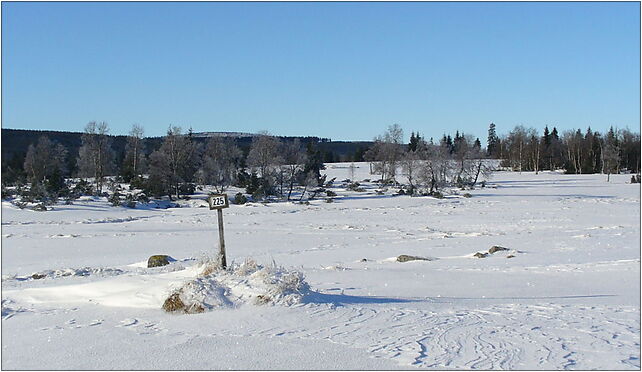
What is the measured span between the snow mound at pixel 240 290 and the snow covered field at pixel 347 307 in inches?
3.3

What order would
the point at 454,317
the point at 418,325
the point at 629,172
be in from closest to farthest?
the point at 418,325
the point at 454,317
the point at 629,172

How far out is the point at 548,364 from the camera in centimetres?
571

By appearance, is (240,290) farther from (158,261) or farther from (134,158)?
(134,158)

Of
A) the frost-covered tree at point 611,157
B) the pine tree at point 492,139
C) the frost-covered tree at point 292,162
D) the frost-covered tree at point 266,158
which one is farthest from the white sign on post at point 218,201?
the pine tree at point 492,139

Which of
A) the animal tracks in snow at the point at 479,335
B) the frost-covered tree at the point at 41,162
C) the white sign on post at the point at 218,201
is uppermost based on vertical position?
the frost-covered tree at the point at 41,162

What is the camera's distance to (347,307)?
7.95m

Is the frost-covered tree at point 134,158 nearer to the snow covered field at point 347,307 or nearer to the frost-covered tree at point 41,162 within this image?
the frost-covered tree at point 41,162

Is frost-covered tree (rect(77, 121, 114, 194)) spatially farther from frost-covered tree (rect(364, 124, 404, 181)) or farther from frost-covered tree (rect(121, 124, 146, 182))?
frost-covered tree (rect(364, 124, 404, 181))

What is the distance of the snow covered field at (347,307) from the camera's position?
584 cm

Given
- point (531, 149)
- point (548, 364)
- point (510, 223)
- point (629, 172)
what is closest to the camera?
point (548, 364)

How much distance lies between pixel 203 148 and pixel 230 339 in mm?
67285

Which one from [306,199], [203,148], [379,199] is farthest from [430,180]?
[203,148]

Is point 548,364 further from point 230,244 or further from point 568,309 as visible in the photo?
point 230,244

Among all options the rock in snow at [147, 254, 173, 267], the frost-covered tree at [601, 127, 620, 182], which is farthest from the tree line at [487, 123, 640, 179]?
the rock in snow at [147, 254, 173, 267]
